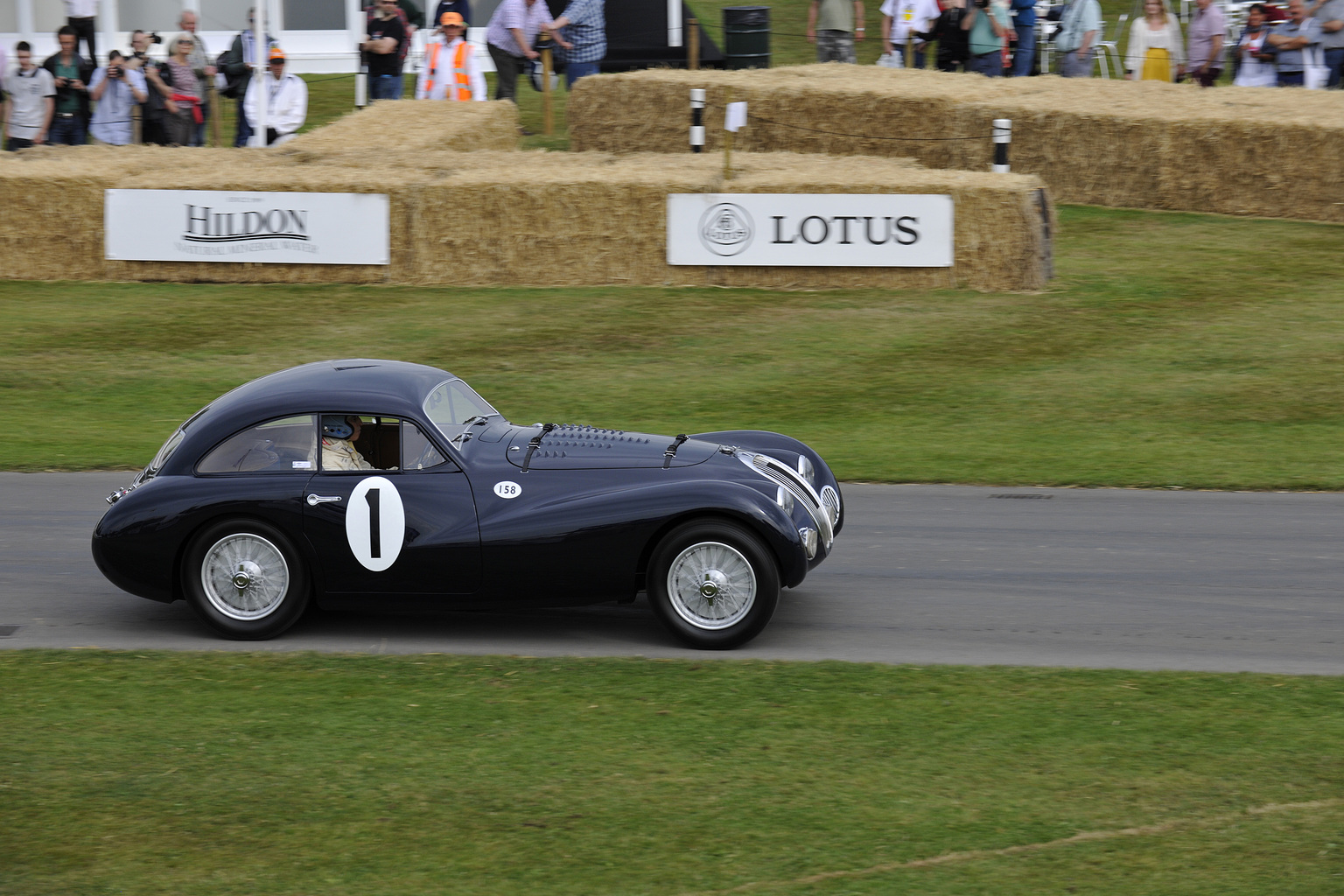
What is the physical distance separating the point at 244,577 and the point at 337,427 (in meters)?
0.85

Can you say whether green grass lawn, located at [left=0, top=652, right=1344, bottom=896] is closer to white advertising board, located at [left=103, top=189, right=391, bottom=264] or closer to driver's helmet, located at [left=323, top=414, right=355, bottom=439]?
driver's helmet, located at [left=323, top=414, right=355, bottom=439]

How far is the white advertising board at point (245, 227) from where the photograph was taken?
53.2 feet

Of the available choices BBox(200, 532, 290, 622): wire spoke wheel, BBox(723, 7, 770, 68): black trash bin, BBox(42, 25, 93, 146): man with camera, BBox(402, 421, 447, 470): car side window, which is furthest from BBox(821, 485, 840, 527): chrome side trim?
BBox(723, 7, 770, 68): black trash bin

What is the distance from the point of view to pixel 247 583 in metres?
Result: 7.42

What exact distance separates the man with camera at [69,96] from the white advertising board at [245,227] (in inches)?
162

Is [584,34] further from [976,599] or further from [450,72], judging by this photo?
[976,599]

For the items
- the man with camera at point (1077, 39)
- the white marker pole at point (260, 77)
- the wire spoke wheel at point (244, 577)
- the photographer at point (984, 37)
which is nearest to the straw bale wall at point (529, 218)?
the white marker pole at point (260, 77)

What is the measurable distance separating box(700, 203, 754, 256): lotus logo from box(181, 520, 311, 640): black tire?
927 centimetres

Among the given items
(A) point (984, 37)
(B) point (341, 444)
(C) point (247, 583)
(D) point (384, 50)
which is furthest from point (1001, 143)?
(C) point (247, 583)

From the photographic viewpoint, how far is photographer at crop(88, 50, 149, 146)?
20.0 meters

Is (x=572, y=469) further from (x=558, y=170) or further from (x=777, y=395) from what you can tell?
(x=558, y=170)

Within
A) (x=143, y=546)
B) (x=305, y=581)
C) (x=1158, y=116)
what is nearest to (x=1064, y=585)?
(x=305, y=581)

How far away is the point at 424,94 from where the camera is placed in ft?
74.5

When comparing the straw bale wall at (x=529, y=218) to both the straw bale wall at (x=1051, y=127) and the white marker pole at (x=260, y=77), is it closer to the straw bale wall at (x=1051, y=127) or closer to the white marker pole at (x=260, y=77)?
the straw bale wall at (x=1051, y=127)
